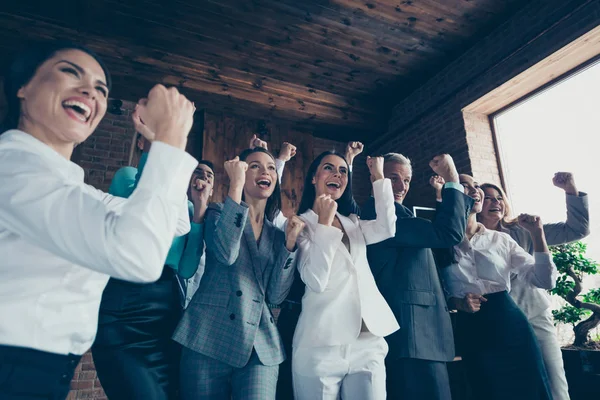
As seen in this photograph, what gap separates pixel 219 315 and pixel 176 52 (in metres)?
3.60

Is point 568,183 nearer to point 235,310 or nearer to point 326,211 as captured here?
point 326,211

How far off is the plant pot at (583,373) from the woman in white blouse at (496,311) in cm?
103

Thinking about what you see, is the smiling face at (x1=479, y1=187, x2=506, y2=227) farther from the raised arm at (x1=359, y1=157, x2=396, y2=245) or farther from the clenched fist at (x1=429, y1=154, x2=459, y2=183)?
the raised arm at (x1=359, y1=157, x2=396, y2=245)

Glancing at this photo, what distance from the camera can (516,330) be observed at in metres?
1.79

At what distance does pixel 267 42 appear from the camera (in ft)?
13.1

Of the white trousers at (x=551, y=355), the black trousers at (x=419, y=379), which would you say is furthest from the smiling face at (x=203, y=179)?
the white trousers at (x=551, y=355)

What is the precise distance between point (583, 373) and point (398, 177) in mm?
2080

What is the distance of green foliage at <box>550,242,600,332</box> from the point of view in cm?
294

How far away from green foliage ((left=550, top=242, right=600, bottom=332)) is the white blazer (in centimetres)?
221

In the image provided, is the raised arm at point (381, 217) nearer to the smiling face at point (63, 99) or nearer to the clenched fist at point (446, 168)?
the clenched fist at point (446, 168)

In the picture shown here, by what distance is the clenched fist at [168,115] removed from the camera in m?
0.76

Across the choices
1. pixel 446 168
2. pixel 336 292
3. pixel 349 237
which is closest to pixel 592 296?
pixel 446 168

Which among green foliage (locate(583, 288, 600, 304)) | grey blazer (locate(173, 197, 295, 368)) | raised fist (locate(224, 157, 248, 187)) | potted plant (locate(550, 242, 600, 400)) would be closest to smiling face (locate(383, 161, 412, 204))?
grey blazer (locate(173, 197, 295, 368))

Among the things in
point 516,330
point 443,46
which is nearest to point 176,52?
point 443,46
